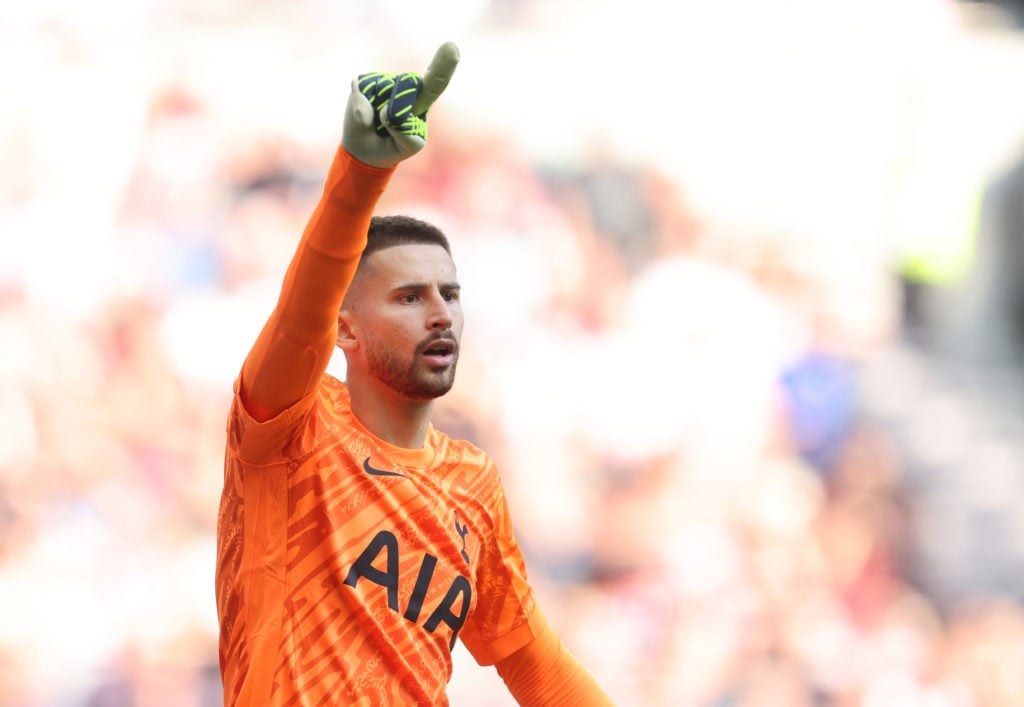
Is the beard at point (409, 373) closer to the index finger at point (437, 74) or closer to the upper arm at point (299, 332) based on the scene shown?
the upper arm at point (299, 332)

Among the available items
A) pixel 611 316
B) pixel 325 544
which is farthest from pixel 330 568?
pixel 611 316

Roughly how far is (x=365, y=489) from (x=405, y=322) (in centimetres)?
36

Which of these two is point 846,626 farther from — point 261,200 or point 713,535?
point 261,200

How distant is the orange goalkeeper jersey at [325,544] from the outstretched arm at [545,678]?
0.34m

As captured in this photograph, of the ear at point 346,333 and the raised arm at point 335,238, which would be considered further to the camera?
the ear at point 346,333

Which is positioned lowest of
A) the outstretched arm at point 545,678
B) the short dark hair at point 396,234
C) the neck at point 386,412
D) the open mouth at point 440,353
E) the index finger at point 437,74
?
the outstretched arm at point 545,678

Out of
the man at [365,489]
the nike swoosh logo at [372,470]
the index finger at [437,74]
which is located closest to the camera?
the index finger at [437,74]

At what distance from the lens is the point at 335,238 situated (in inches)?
83.0

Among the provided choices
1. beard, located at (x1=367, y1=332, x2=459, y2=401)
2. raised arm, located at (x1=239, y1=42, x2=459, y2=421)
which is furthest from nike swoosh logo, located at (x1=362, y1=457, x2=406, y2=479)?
raised arm, located at (x1=239, y1=42, x2=459, y2=421)

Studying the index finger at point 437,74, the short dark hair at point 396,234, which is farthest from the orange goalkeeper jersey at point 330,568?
the index finger at point 437,74

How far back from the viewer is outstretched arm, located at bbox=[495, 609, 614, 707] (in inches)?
112

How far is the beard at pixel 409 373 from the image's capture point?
2527mm

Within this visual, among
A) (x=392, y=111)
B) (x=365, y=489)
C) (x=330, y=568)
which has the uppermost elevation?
(x=392, y=111)

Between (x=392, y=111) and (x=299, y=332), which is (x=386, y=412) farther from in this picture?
(x=392, y=111)
